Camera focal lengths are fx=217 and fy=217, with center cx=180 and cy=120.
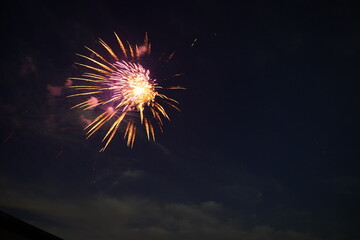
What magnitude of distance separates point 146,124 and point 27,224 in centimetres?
1047

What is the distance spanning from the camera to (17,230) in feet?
32.3

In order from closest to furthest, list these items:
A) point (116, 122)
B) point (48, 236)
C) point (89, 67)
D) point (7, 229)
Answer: point (7, 229) < point (48, 236) < point (89, 67) < point (116, 122)

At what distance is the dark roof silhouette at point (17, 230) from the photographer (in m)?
9.49

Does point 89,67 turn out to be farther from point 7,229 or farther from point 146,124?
point 7,229

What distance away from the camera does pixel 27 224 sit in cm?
998

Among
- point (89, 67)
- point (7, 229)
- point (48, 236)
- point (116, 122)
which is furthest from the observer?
point (116, 122)

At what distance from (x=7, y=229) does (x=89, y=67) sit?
11.1 m

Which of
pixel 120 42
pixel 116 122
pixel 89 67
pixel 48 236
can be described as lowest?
pixel 48 236

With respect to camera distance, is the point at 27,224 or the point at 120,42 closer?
the point at 27,224

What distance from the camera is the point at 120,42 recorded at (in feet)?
55.4

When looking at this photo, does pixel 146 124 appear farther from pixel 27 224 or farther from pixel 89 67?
pixel 27 224

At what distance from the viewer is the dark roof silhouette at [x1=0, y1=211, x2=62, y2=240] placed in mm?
9492

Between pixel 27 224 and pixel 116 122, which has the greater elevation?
pixel 116 122

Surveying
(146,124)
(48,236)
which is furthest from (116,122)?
(48,236)
